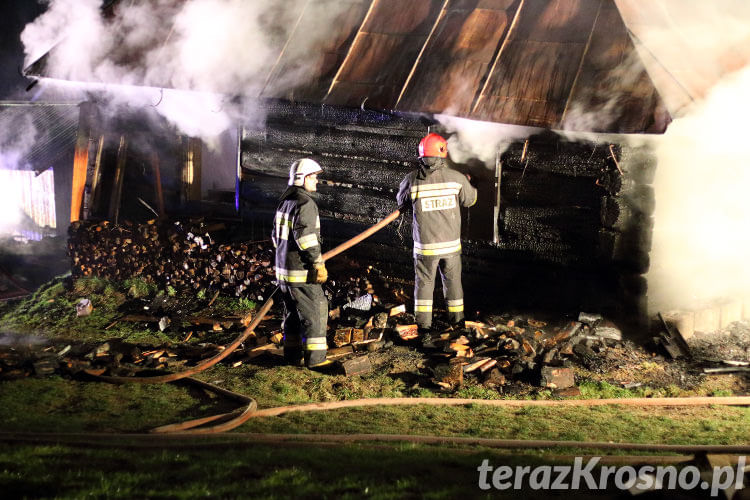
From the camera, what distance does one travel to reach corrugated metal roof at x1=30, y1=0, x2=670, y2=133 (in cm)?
720

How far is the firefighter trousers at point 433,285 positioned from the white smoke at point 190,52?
11.6 ft

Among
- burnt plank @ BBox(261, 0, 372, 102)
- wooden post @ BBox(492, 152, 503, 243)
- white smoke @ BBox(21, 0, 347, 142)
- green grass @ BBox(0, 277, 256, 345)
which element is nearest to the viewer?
wooden post @ BBox(492, 152, 503, 243)

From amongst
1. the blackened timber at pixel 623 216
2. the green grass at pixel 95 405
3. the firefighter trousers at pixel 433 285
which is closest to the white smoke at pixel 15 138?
the green grass at pixel 95 405

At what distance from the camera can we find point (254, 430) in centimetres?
534

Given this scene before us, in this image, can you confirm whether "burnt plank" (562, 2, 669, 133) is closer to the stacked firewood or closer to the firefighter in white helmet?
the firefighter in white helmet

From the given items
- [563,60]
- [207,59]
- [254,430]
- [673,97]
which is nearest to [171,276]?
[207,59]

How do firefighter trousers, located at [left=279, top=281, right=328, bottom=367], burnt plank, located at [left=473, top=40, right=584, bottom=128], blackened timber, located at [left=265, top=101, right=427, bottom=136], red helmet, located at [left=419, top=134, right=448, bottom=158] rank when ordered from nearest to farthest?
1. firefighter trousers, located at [left=279, top=281, right=328, bottom=367]
2. burnt plank, located at [left=473, top=40, right=584, bottom=128]
3. red helmet, located at [left=419, top=134, right=448, bottom=158]
4. blackened timber, located at [left=265, top=101, right=427, bottom=136]

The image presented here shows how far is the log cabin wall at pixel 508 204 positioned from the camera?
7.70 meters

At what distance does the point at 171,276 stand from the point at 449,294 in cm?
504

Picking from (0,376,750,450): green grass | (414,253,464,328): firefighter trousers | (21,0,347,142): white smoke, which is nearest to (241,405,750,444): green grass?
(0,376,750,450): green grass

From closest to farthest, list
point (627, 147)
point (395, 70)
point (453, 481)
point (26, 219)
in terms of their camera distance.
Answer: point (453, 481), point (627, 147), point (395, 70), point (26, 219)

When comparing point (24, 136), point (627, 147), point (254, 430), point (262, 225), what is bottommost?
point (254, 430)

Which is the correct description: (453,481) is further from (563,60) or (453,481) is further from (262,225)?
(262,225)

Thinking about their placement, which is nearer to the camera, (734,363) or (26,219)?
(734,363)
